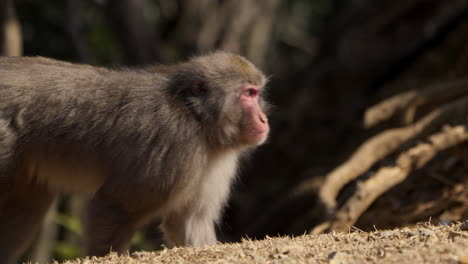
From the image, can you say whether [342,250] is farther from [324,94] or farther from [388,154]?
[324,94]

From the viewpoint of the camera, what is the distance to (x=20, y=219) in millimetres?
5137

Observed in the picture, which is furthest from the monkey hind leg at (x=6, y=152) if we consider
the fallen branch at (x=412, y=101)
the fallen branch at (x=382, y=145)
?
the fallen branch at (x=412, y=101)

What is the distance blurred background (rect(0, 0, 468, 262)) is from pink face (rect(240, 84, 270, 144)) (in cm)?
101

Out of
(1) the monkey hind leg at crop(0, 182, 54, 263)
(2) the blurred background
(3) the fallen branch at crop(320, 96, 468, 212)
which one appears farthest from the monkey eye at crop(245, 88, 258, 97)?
(1) the monkey hind leg at crop(0, 182, 54, 263)

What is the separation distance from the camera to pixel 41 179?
4.91 m

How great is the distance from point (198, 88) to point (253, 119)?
432 mm

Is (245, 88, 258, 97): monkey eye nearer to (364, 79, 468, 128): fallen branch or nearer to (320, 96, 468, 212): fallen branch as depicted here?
(320, 96, 468, 212): fallen branch

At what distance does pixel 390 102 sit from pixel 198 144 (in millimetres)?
3340

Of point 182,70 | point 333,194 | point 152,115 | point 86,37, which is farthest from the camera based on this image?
point 86,37

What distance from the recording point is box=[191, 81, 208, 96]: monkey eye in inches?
187

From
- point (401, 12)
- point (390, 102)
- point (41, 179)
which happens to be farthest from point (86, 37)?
point (41, 179)

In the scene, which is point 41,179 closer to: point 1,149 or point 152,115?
point 1,149

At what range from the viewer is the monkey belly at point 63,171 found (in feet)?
15.3

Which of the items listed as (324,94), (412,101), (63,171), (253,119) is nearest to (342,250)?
(253,119)
